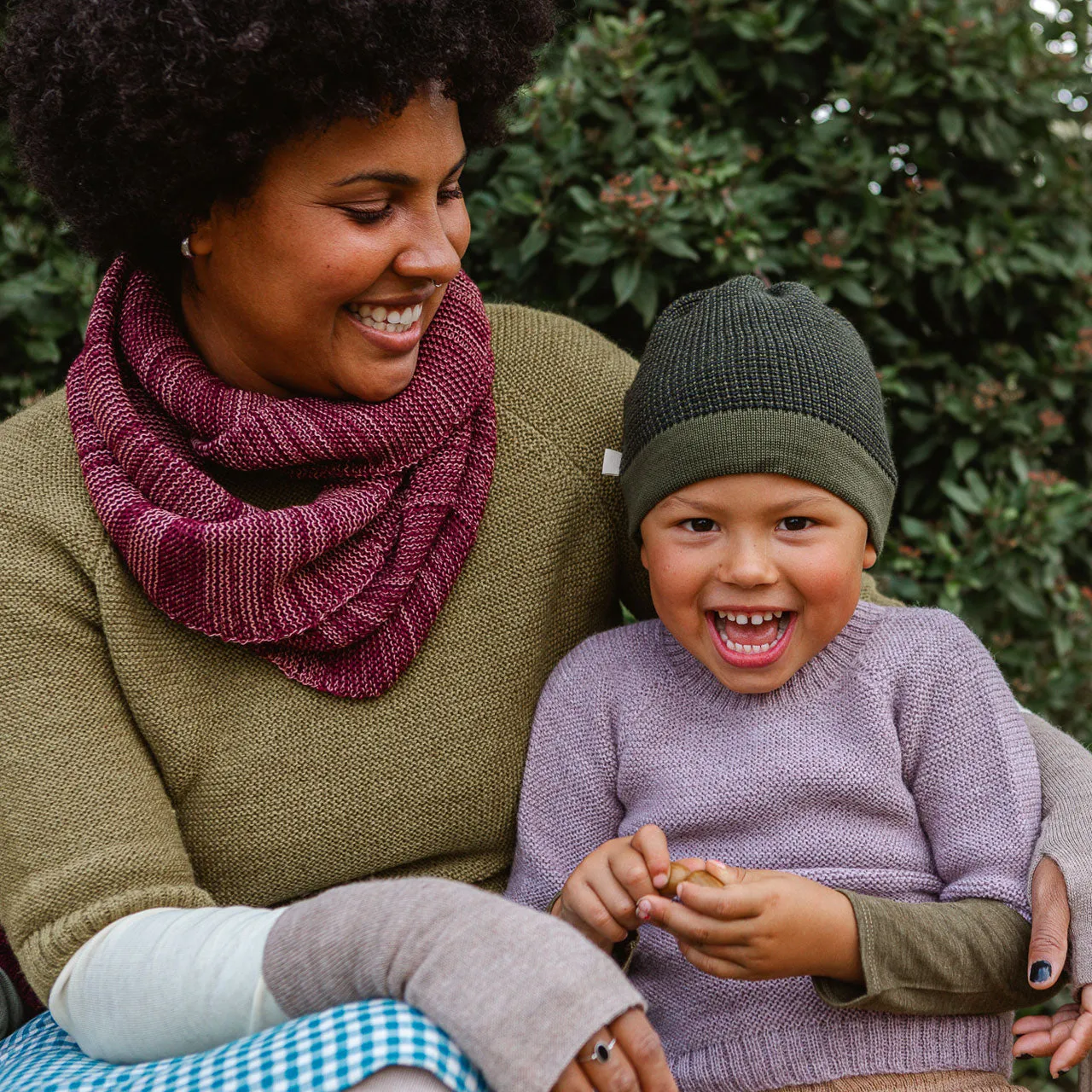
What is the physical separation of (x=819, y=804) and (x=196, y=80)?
1364 mm

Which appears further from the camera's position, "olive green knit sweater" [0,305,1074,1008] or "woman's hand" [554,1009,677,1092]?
"olive green knit sweater" [0,305,1074,1008]

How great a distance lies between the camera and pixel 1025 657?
11.2 ft

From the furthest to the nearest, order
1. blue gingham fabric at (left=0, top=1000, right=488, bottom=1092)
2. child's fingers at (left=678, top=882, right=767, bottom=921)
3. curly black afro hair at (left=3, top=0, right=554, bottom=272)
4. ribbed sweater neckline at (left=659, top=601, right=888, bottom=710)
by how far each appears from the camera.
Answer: ribbed sweater neckline at (left=659, top=601, right=888, bottom=710) < curly black afro hair at (left=3, top=0, right=554, bottom=272) < child's fingers at (left=678, top=882, right=767, bottom=921) < blue gingham fabric at (left=0, top=1000, right=488, bottom=1092)

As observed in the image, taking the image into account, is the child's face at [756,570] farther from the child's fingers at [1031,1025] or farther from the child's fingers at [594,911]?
the child's fingers at [1031,1025]

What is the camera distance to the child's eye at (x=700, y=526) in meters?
2.06

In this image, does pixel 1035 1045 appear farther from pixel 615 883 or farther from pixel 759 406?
pixel 759 406

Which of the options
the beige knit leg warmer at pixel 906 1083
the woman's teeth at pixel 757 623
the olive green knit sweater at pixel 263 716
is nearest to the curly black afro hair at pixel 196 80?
the olive green knit sweater at pixel 263 716

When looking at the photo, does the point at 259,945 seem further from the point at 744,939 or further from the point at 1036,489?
the point at 1036,489

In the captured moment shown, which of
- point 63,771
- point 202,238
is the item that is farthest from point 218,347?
point 63,771

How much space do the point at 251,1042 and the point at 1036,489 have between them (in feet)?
7.71

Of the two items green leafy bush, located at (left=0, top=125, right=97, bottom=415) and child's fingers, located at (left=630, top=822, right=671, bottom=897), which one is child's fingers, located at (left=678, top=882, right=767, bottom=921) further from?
green leafy bush, located at (left=0, top=125, right=97, bottom=415)

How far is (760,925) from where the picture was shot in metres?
1.80

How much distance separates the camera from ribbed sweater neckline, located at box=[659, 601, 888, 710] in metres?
2.12

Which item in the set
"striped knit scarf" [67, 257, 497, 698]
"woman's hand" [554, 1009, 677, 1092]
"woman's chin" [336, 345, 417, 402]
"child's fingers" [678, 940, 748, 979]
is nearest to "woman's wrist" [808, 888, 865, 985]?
"child's fingers" [678, 940, 748, 979]
